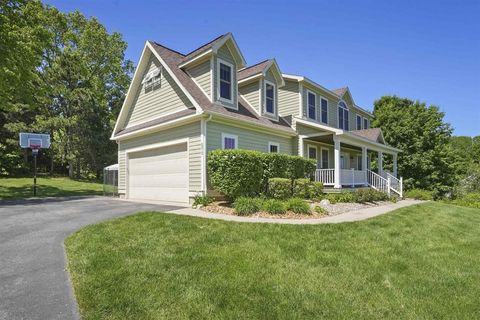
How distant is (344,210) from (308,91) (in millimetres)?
10123

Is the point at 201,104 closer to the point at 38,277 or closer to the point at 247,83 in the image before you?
the point at 247,83

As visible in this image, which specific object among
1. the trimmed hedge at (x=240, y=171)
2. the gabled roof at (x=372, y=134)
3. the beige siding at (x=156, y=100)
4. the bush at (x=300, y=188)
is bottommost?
the bush at (x=300, y=188)

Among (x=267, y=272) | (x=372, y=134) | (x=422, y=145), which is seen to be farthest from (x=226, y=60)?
(x=422, y=145)

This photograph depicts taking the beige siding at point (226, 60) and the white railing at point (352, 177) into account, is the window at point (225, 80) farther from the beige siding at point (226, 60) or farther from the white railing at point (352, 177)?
the white railing at point (352, 177)

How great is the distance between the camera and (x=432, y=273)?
516 cm

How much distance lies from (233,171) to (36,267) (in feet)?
21.2

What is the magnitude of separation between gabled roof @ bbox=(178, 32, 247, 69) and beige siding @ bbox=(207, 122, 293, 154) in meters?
3.33

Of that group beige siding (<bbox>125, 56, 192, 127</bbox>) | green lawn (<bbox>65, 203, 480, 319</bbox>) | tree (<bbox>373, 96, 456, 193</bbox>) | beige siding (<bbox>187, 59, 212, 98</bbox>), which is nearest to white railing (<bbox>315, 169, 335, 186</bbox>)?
beige siding (<bbox>187, 59, 212, 98</bbox>)

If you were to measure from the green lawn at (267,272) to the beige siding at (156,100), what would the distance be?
7059 millimetres

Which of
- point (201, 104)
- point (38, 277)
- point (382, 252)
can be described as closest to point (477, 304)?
point (382, 252)

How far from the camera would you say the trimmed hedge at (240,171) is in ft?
34.2

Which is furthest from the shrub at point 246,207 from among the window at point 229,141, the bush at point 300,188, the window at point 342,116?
the window at point 342,116

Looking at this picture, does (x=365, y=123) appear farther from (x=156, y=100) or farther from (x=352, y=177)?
(x=156, y=100)

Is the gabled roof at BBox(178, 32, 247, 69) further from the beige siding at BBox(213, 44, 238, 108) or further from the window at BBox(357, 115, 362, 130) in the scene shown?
A: the window at BBox(357, 115, 362, 130)
